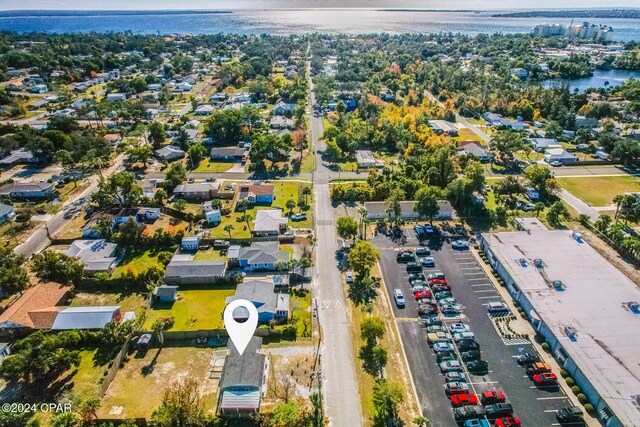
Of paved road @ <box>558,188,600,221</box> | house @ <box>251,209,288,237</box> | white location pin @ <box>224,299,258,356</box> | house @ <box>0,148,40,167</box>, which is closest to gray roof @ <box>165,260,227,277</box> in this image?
white location pin @ <box>224,299,258,356</box>

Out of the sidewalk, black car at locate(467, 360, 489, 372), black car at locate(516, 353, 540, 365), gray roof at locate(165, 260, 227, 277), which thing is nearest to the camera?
the sidewalk

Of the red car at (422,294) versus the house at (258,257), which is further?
the house at (258,257)

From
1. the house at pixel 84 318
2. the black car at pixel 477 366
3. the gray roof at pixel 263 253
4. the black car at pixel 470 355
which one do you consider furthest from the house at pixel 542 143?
the house at pixel 84 318

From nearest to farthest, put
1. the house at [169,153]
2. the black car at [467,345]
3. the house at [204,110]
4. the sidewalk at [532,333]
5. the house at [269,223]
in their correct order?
the sidewalk at [532,333] < the black car at [467,345] < the house at [269,223] < the house at [169,153] < the house at [204,110]

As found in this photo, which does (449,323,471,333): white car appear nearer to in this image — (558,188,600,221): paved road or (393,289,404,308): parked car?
(393,289,404,308): parked car

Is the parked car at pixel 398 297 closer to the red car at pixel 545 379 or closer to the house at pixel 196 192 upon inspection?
the red car at pixel 545 379

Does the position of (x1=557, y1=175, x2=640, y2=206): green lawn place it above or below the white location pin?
below

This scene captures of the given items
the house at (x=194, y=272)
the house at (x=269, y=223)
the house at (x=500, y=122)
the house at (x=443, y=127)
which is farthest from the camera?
the house at (x=500, y=122)
